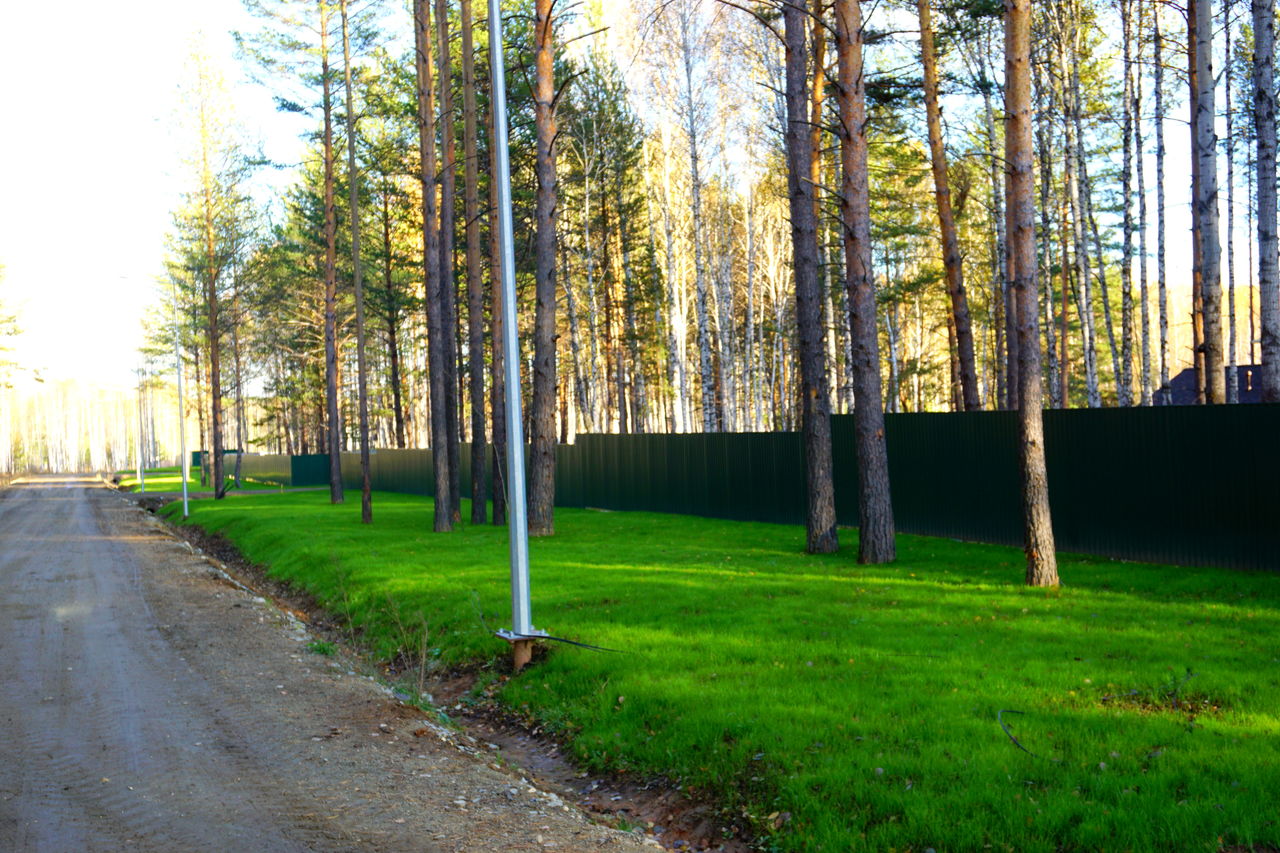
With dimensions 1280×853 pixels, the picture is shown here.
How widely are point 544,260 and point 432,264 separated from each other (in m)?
4.01

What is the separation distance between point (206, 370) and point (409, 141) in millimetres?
22175

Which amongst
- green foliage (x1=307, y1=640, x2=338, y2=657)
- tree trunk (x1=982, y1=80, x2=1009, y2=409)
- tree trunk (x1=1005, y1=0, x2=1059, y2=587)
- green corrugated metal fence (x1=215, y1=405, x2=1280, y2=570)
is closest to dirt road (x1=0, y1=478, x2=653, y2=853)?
green foliage (x1=307, y1=640, x2=338, y2=657)

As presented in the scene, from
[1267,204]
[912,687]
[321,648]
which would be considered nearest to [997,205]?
[1267,204]

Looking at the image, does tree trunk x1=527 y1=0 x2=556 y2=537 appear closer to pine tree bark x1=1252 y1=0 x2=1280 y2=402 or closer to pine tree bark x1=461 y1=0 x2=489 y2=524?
pine tree bark x1=461 y1=0 x2=489 y2=524

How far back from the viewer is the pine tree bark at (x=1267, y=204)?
11.8 m

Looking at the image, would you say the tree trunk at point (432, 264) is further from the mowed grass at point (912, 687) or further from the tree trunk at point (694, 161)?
the tree trunk at point (694, 161)

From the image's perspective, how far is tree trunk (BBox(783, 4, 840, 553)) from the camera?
13.7m

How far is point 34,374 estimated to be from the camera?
4472 cm

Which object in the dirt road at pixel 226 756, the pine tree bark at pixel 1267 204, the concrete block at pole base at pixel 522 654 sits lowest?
the dirt road at pixel 226 756

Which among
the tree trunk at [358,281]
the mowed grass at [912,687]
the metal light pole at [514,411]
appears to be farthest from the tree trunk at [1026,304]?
the tree trunk at [358,281]

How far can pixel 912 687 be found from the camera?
272 inches

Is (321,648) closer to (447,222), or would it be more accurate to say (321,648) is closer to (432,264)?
(432,264)

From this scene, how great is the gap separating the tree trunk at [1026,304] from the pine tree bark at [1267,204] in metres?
3.31

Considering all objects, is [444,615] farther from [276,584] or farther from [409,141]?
[409,141]
